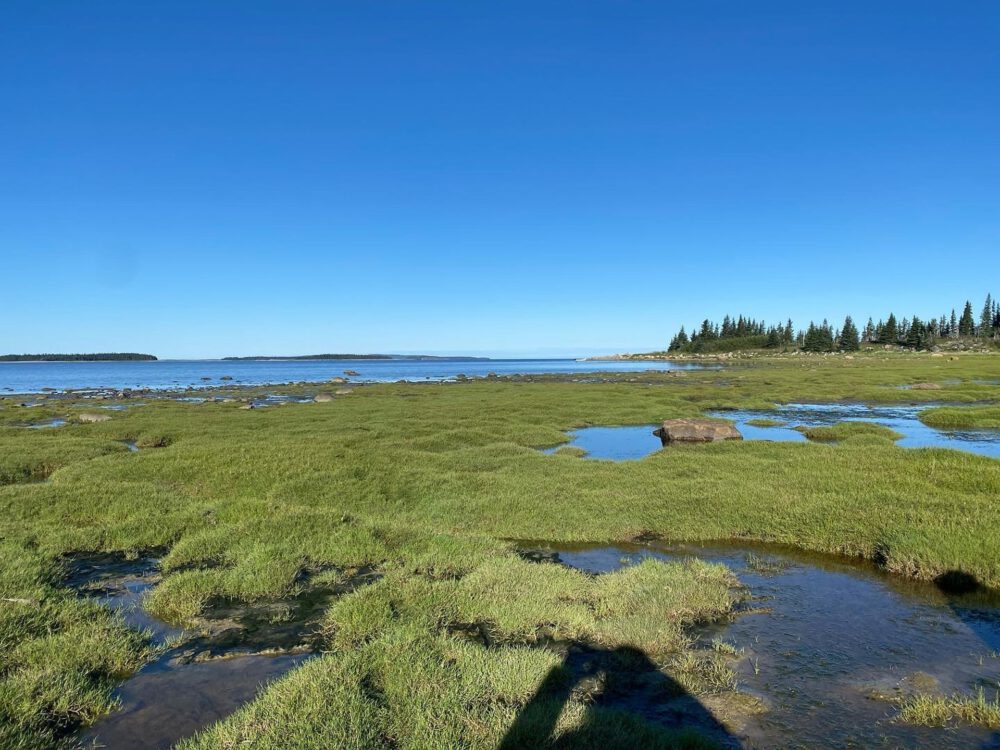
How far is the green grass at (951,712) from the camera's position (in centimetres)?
774

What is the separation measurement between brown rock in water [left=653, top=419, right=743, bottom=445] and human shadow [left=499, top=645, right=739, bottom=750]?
83.6ft

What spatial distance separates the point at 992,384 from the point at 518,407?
6182cm

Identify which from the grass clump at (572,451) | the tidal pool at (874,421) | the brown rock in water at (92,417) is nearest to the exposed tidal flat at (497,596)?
the grass clump at (572,451)

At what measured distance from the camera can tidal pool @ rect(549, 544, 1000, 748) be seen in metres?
7.74

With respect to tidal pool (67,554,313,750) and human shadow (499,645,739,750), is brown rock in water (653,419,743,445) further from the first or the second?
tidal pool (67,554,313,750)

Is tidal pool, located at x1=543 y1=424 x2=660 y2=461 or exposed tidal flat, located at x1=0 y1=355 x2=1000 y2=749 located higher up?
exposed tidal flat, located at x1=0 y1=355 x2=1000 y2=749

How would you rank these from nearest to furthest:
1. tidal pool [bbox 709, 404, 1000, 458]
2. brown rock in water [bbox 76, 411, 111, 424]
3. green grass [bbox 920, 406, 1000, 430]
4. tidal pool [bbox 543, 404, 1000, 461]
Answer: tidal pool [bbox 543, 404, 1000, 461], tidal pool [bbox 709, 404, 1000, 458], green grass [bbox 920, 406, 1000, 430], brown rock in water [bbox 76, 411, 111, 424]

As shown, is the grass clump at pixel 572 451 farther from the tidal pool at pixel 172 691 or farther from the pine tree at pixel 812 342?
the pine tree at pixel 812 342

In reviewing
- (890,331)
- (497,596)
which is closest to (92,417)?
(497,596)

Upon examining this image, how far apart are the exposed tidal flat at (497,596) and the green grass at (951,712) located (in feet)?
0.12

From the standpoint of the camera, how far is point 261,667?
9.34m

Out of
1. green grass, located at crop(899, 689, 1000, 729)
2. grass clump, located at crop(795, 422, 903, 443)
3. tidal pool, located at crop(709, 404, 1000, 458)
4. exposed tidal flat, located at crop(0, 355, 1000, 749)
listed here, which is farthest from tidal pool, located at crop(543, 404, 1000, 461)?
green grass, located at crop(899, 689, 1000, 729)

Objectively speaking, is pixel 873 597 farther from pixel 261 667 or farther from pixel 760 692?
pixel 261 667

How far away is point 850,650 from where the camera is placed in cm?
991
